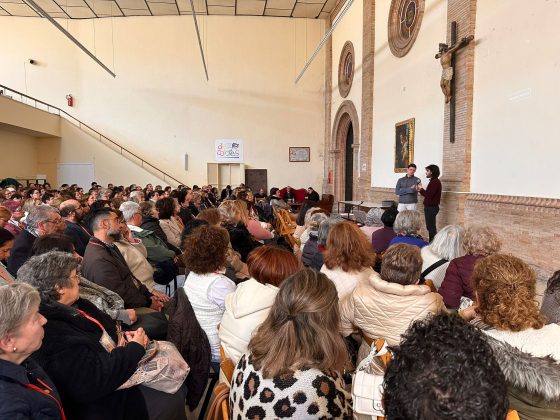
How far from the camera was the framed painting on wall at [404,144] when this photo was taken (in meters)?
9.16

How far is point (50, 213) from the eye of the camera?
10.8 ft

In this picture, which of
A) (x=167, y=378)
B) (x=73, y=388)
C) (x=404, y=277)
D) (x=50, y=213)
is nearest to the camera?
(x=73, y=388)

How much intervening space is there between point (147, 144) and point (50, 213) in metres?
13.6

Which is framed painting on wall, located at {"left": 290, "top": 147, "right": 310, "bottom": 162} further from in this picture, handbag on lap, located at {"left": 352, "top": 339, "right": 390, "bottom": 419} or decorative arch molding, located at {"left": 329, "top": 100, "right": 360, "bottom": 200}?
handbag on lap, located at {"left": 352, "top": 339, "right": 390, "bottom": 419}

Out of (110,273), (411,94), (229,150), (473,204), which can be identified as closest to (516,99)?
(473,204)

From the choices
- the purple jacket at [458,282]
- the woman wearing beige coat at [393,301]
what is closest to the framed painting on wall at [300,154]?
the purple jacket at [458,282]

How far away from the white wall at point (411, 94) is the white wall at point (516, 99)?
1.18 meters

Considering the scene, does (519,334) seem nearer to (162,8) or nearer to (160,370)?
(160,370)

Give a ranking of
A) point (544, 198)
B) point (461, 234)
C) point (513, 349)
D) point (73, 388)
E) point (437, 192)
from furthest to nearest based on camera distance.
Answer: point (437, 192) → point (544, 198) → point (461, 234) → point (73, 388) → point (513, 349)

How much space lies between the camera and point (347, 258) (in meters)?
2.65

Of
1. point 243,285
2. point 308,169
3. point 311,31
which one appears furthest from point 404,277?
point 311,31

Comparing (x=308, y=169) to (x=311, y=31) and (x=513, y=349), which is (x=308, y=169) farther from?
(x=513, y=349)

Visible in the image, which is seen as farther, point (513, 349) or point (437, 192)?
point (437, 192)

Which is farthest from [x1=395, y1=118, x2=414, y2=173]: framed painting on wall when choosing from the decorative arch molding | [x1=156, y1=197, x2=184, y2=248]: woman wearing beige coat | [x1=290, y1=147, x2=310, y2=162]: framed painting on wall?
[x1=290, y1=147, x2=310, y2=162]: framed painting on wall
